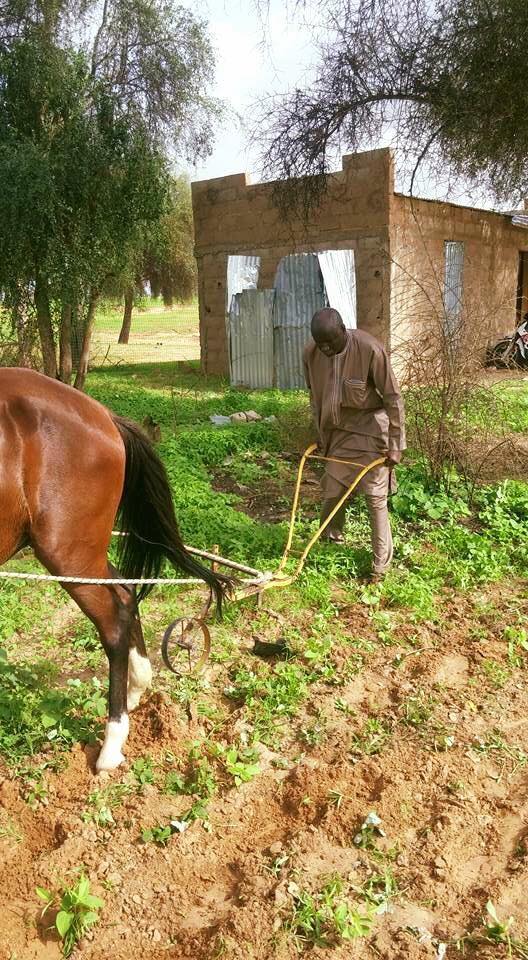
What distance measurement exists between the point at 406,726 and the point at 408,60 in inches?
254

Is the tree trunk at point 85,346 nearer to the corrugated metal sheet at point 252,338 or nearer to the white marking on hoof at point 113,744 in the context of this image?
Result: the corrugated metal sheet at point 252,338

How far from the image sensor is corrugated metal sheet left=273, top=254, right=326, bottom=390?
1263 cm

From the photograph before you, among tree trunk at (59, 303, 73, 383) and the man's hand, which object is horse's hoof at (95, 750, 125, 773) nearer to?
the man's hand

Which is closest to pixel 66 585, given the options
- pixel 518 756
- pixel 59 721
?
pixel 59 721

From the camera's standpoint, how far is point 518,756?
3254 mm

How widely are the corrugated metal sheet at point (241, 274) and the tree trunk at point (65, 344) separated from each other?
11.0 feet

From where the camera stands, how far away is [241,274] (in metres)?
14.1

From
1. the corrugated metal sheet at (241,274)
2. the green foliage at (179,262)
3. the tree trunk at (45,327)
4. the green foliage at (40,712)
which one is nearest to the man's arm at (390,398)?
the green foliage at (40,712)

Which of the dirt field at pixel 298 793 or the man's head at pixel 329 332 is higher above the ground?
the man's head at pixel 329 332

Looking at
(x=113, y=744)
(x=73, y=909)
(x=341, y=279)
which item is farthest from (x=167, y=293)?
(x=73, y=909)

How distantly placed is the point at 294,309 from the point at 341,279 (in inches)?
43.9

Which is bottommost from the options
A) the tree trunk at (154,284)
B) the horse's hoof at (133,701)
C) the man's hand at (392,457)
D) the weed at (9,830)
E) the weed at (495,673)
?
the weed at (9,830)

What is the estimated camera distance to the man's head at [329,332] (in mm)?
4684

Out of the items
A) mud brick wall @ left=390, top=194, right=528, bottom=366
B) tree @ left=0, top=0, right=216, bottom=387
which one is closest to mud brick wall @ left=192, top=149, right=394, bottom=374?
mud brick wall @ left=390, top=194, right=528, bottom=366
